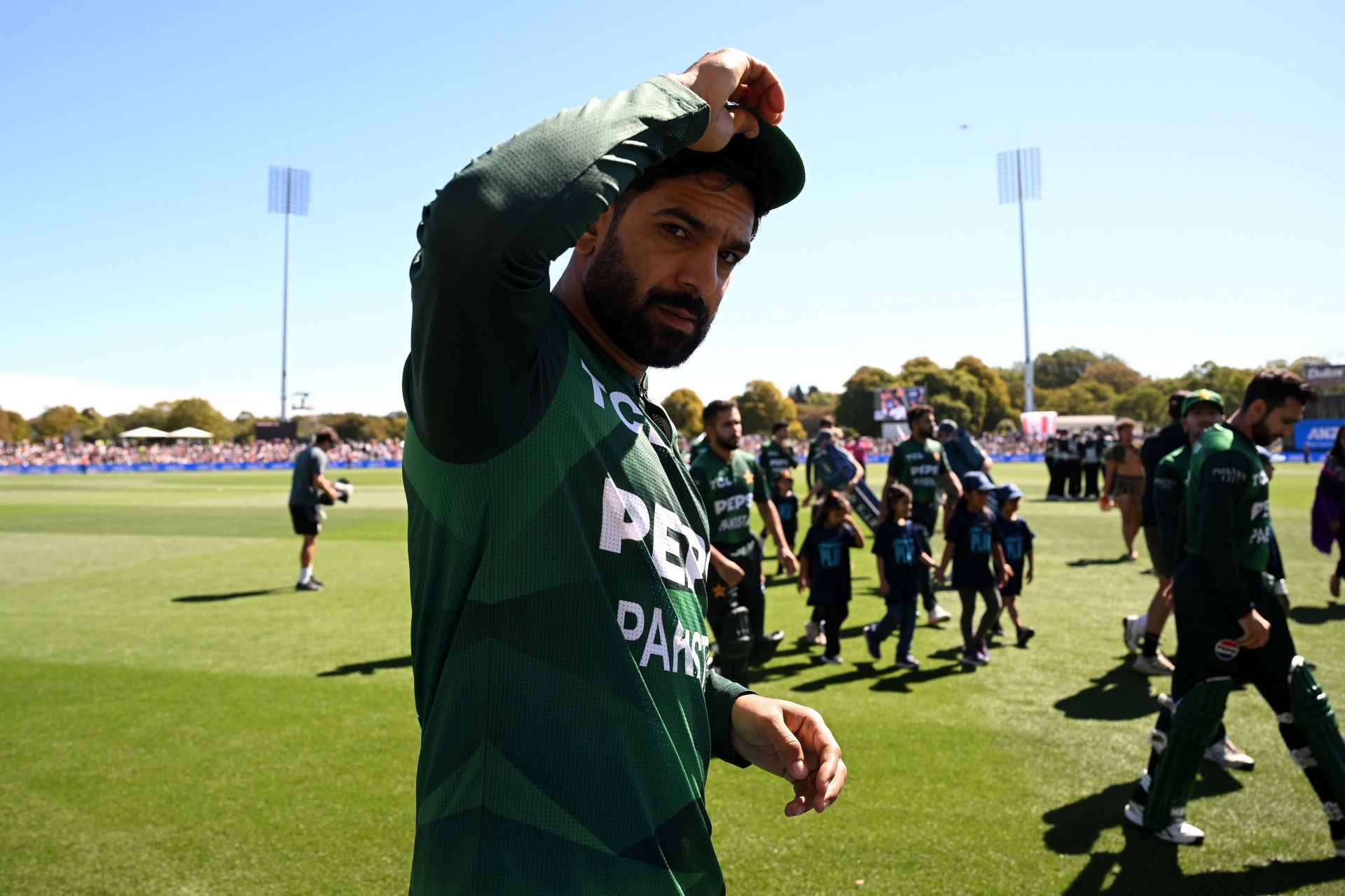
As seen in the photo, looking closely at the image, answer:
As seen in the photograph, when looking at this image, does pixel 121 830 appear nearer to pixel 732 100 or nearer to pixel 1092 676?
pixel 732 100

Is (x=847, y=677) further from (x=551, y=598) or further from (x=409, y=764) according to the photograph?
(x=551, y=598)

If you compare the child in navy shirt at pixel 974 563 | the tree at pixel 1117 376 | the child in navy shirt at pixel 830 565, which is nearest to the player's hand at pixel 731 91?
the child in navy shirt at pixel 830 565

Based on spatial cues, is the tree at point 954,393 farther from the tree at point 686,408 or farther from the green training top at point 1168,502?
the green training top at point 1168,502

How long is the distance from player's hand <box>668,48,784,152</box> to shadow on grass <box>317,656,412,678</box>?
7356 millimetres

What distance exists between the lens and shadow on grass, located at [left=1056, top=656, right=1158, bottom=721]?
23.2 feet

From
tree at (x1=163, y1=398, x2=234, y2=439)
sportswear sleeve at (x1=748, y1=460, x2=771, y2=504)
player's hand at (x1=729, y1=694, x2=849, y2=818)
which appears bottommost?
player's hand at (x1=729, y1=694, x2=849, y2=818)

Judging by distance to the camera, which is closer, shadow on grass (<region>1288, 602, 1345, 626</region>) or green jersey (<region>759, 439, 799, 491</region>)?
shadow on grass (<region>1288, 602, 1345, 626</region>)

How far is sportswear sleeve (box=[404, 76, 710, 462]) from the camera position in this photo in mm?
1205

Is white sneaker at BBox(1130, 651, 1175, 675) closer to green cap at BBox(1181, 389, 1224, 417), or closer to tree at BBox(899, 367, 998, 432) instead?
green cap at BBox(1181, 389, 1224, 417)

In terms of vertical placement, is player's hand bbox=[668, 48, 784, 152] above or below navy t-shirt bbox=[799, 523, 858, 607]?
above

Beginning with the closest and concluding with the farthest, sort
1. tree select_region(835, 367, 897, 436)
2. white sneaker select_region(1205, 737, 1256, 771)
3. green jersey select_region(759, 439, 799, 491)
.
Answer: white sneaker select_region(1205, 737, 1256, 771), green jersey select_region(759, 439, 799, 491), tree select_region(835, 367, 897, 436)

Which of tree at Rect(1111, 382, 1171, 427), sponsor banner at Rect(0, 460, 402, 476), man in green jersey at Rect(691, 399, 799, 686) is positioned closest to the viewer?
man in green jersey at Rect(691, 399, 799, 686)

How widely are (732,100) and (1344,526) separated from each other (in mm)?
12742

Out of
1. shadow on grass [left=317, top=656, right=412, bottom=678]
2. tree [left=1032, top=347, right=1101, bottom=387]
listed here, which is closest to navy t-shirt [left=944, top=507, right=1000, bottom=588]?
shadow on grass [left=317, top=656, right=412, bottom=678]
